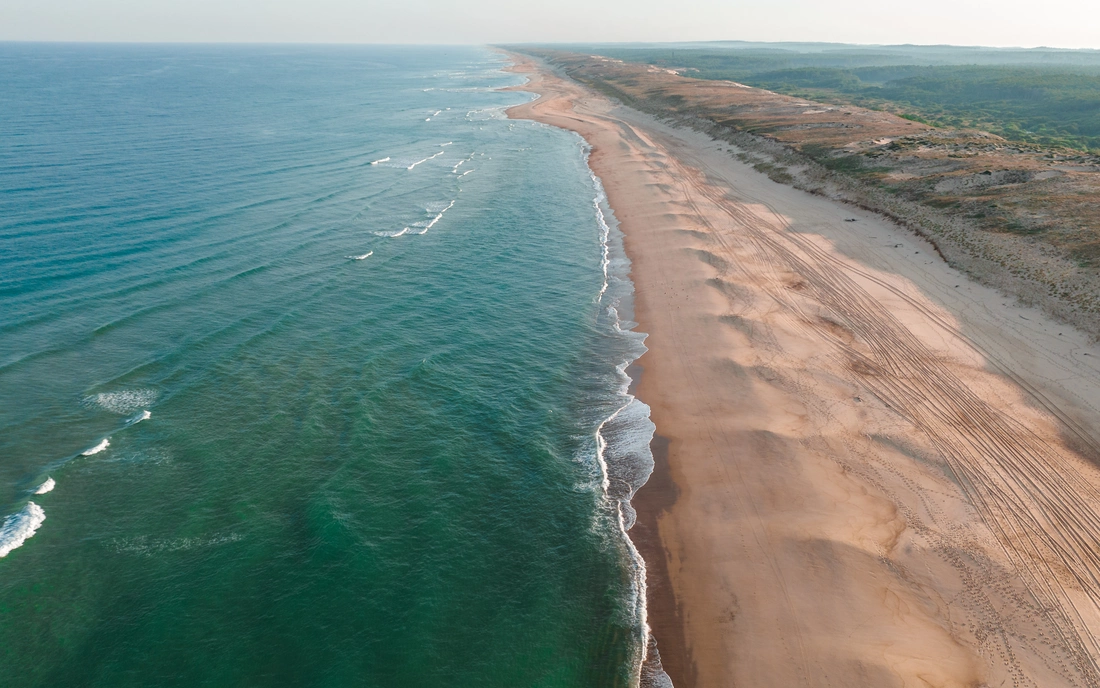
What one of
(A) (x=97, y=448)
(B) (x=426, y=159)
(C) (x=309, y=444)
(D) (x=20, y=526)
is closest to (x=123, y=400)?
(A) (x=97, y=448)

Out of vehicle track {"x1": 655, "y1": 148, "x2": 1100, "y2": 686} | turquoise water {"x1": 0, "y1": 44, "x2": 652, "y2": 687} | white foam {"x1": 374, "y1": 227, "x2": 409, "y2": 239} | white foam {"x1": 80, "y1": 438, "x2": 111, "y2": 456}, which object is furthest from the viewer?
white foam {"x1": 374, "y1": 227, "x2": 409, "y2": 239}

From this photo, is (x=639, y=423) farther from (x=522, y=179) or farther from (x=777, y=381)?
(x=522, y=179)

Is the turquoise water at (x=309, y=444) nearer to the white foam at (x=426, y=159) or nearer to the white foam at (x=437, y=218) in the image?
the white foam at (x=437, y=218)

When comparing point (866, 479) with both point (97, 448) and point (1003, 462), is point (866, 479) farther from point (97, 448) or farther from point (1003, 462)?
point (97, 448)

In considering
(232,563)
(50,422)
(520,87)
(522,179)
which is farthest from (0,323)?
(520,87)

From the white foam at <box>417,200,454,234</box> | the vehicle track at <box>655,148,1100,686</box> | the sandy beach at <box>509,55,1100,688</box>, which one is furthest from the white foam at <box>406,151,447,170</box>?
the vehicle track at <box>655,148,1100,686</box>

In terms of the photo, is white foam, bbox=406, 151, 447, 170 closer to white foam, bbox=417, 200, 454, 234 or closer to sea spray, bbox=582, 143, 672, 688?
white foam, bbox=417, 200, 454, 234

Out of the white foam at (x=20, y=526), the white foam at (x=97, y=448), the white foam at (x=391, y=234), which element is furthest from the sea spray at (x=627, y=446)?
the white foam at (x=97, y=448)
